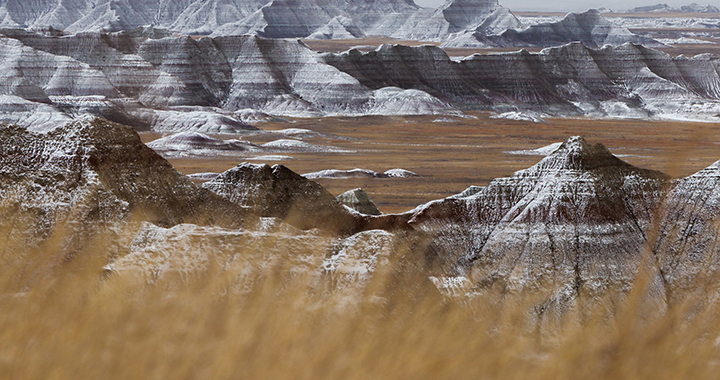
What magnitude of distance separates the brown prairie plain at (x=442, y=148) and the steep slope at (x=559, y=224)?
21.2 meters

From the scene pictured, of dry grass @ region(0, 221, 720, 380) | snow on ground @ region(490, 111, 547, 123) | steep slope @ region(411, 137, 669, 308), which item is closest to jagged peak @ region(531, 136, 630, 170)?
steep slope @ region(411, 137, 669, 308)

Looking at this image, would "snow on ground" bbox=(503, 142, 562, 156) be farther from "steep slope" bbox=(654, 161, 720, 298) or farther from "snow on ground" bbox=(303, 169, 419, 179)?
"steep slope" bbox=(654, 161, 720, 298)

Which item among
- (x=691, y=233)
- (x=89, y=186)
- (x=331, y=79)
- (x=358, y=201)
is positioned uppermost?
(x=89, y=186)

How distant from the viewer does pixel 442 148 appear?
230 ft

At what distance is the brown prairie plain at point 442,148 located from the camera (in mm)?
49375

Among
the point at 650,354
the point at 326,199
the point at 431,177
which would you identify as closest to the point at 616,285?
the point at 326,199

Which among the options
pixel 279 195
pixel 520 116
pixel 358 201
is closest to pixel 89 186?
pixel 279 195

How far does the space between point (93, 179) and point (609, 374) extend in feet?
22.7

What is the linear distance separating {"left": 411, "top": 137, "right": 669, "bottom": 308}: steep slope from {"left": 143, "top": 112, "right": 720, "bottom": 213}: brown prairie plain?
Result: 21.2 meters

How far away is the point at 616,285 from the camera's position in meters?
13.9

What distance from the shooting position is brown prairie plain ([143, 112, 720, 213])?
4938 cm

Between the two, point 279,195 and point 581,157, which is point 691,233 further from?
point 279,195

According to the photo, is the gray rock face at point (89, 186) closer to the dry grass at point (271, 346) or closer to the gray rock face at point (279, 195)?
the gray rock face at point (279, 195)

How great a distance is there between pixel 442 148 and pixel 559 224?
5513cm
